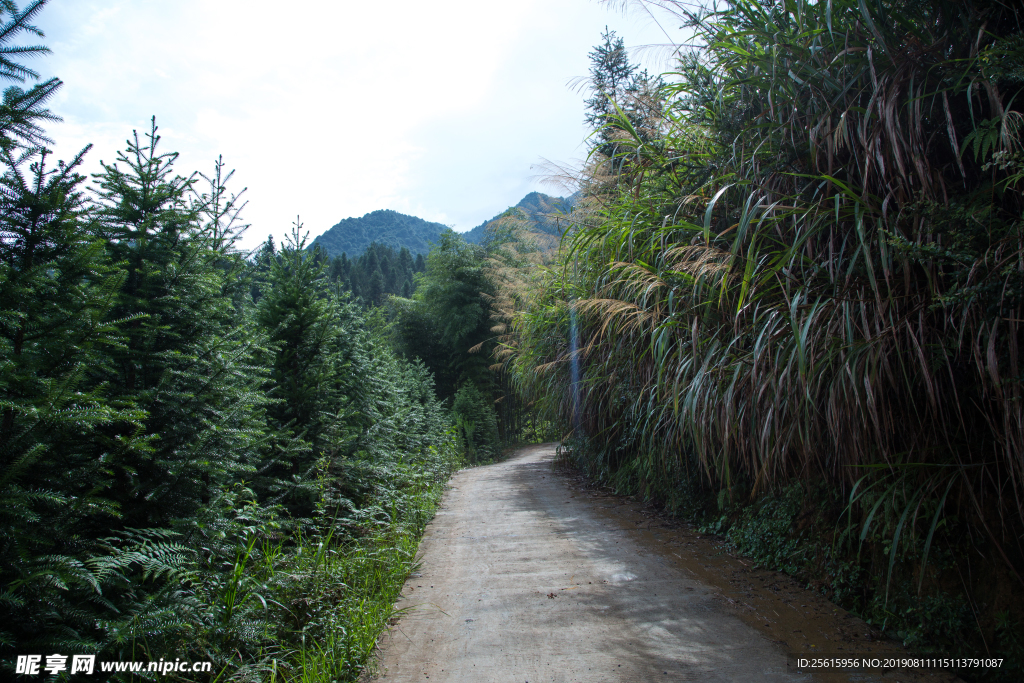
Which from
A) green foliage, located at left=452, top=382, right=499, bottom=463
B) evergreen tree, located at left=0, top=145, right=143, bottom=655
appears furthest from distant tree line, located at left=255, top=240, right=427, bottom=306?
evergreen tree, located at left=0, top=145, right=143, bottom=655

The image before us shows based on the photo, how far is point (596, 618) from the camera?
97.2 inches

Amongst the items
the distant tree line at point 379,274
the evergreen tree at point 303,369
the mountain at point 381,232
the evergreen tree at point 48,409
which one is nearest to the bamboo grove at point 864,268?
the evergreen tree at point 48,409

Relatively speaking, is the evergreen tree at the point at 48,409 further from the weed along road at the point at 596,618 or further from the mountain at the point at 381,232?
the mountain at the point at 381,232

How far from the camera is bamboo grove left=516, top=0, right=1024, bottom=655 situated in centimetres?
191

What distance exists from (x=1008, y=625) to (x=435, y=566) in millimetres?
2902

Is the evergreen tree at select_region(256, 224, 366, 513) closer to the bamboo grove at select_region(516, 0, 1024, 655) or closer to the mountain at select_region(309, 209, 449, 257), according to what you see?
the bamboo grove at select_region(516, 0, 1024, 655)

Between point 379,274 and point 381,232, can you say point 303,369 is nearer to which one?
point 379,274

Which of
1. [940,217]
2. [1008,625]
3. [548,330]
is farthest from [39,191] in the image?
[548,330]

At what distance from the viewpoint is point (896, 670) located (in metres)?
1.92

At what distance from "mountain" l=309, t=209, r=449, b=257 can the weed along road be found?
→ 9502 centimetres

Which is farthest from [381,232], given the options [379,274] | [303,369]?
[303,369]

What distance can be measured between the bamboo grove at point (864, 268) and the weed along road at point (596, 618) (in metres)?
0.54

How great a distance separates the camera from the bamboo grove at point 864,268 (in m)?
1.91

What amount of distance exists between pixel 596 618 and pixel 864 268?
2.13 metres
